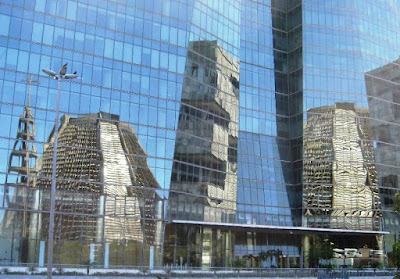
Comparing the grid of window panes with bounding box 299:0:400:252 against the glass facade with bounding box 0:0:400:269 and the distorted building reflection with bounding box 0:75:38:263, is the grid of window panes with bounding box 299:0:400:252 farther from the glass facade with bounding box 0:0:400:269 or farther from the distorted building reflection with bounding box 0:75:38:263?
the distorted building reflection with bounding box 0:75:38:263

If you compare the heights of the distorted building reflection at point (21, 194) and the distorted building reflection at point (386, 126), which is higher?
the distorted building reflection at point (386, 126)

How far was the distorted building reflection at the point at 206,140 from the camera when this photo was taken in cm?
5575

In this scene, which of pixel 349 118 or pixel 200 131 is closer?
pixel 200 131

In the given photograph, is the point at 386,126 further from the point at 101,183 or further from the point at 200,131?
the point at 101,183

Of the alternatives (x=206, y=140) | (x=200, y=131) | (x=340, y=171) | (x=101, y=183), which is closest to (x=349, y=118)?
(x=340, y=171)

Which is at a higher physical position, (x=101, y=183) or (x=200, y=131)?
(x=200, y=131)

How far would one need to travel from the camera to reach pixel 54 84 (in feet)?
162

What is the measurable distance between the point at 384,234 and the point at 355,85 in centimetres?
1923

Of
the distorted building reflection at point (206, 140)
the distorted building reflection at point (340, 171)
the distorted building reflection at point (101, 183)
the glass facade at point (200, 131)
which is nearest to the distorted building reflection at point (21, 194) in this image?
the glass facade at point (200, 131)

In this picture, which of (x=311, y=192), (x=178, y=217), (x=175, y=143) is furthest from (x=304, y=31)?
(x=178, y=217)

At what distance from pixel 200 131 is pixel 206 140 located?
1.45 m

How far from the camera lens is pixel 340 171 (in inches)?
2638

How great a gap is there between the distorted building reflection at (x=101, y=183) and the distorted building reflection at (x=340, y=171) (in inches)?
913

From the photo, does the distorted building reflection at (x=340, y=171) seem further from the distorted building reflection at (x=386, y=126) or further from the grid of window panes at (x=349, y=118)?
the distorted building reflection at (x=386, y=126)
